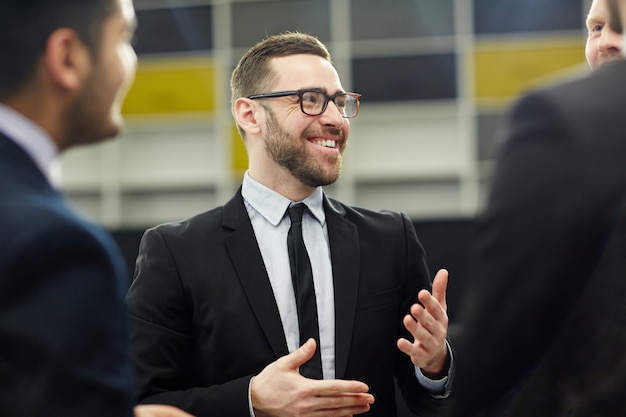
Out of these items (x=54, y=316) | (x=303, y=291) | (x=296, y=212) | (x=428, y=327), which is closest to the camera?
(x=54, y=316)

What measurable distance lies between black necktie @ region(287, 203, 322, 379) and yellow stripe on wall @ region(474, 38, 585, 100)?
16.6ft

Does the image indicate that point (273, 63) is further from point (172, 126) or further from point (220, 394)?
point (172, 126)

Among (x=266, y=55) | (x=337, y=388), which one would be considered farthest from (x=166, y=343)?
(x=266, y=55)

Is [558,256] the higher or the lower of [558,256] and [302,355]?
the higher

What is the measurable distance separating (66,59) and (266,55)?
1092 millimetres

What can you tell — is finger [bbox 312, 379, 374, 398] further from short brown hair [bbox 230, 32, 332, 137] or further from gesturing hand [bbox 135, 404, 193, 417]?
short brown hair [bbox 230, 32, 332, 137]

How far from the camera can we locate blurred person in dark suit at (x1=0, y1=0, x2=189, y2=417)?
0.84 m

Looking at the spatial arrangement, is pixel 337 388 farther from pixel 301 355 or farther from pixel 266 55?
pixel 266 55

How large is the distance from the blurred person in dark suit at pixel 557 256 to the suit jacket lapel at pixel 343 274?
0.73 metres

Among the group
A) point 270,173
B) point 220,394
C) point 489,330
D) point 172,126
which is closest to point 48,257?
point 489,330

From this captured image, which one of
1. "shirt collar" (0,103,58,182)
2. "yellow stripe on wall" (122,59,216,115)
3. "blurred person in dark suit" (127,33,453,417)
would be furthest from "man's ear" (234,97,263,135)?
"yellow stripe on wall" (122,59,216,115)

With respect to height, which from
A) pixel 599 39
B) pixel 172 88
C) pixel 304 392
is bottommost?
pixel 304 392

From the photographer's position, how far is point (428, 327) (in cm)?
166

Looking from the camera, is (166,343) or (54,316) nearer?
(54,316)
